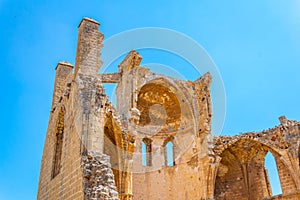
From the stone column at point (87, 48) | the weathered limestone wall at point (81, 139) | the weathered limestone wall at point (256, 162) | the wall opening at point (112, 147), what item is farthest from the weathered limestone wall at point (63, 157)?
the weathered limestone wall at point (256, 162)

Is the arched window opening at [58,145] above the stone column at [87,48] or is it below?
below

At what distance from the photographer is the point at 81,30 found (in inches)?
362

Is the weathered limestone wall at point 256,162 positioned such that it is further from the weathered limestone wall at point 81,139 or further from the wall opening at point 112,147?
the weathered limestone wall at point 81,139

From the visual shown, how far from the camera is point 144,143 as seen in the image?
625 inches

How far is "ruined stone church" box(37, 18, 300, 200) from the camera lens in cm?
707

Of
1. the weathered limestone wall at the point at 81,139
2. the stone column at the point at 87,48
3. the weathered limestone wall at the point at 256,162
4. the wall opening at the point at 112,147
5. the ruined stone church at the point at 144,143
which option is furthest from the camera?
the weathered limestone wall at the point at 256,162

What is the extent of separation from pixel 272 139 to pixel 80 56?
30.4 ft

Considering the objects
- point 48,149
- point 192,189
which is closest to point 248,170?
point 192,189

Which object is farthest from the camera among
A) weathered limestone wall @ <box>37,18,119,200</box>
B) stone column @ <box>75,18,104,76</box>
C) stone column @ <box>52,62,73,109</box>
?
stone column @ <box>52,62,73,109</box>

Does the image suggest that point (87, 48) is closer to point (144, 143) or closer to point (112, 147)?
point (112, 147)

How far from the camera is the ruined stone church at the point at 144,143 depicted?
7.07 meters

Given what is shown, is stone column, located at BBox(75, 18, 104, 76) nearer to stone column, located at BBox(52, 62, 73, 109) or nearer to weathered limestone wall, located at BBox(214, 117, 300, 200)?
stone column, located at BBox(52, 62, 73, 109)

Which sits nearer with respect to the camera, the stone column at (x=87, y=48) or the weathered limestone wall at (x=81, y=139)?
the weathered limestone wall at (x=81, y=139)

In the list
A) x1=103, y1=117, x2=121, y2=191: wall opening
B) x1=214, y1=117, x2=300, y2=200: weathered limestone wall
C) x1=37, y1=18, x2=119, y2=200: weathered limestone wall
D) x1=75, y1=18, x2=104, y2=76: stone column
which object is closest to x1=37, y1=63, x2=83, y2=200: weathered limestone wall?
x1=37, y1=18, x2=119, y2=200: weathered limestone wall
